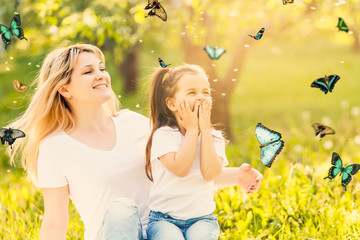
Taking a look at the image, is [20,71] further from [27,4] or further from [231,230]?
[231,230]

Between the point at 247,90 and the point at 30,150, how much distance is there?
12.2 meters

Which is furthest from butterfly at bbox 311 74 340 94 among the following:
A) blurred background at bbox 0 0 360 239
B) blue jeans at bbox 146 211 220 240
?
blue jeans at bbox 146 211 220 240

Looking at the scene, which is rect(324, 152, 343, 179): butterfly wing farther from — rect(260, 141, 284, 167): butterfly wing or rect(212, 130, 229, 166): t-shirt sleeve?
rect(212, 130, 229, 166): t-shirt sleeve

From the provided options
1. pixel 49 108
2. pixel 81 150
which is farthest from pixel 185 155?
pixel 49 108

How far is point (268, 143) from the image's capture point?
2781 mm

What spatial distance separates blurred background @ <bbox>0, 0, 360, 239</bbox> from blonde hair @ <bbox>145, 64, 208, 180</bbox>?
11cm

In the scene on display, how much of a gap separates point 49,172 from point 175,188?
2.40 feet

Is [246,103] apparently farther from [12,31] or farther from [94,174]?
[94,174]

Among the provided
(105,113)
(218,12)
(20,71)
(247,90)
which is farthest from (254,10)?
(20,71)

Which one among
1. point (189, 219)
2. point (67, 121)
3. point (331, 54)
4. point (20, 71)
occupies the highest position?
point (331, 54)

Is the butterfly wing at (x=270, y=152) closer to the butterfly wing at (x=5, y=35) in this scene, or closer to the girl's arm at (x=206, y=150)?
the girl's arm at (x=206, y=150)

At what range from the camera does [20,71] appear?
1805 centimetres

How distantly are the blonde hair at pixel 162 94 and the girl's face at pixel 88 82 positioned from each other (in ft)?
0.93

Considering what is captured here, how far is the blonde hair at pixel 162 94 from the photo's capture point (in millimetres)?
2963
